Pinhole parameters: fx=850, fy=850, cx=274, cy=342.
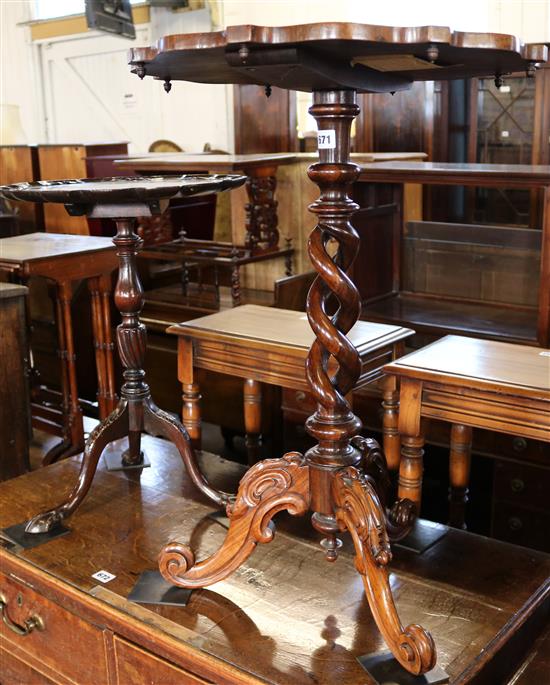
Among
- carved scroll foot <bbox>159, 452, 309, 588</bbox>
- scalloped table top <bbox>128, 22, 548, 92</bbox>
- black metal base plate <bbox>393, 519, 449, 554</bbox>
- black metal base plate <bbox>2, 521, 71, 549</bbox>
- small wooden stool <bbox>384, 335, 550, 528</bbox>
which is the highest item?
scalloped table top <bbox>128, 22, 548, 92</bbox>

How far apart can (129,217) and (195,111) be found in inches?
284

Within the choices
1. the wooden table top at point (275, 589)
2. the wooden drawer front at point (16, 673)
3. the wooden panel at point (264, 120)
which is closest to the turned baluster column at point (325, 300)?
the wooden table top at point (275, 589)

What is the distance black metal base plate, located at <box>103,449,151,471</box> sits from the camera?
263 cm

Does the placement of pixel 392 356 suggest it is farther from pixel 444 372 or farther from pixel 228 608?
pixel 228 608

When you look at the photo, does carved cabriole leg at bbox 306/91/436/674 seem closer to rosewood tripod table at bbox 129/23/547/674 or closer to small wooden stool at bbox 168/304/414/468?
rosewood tripod table at bbox 129/23/547/674

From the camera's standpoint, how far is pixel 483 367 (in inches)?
80.3

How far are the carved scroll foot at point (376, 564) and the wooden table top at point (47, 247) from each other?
1.92 m

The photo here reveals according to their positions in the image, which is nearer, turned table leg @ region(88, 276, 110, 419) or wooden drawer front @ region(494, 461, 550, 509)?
wooden drawer front @ region(494, 461, 550, 509)

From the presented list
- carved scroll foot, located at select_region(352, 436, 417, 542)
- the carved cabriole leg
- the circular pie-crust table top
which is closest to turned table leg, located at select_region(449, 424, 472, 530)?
carved scroll foot, located at select_region(352, 436, 417, 542)

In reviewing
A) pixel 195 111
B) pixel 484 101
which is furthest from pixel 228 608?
pixel 195 111

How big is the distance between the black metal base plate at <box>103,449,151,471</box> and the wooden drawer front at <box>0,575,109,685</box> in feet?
1.89

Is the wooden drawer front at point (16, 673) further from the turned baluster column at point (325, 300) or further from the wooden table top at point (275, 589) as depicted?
the turned baluster column at point (325, 300)

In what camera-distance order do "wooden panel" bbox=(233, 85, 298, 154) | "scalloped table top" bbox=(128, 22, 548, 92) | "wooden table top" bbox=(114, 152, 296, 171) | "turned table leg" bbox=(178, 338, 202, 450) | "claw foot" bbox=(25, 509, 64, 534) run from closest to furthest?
"scalloped table top" bbox=(128, 22, 548, 92) → "claw foot" bbox=(25, 509, 64, 534) → "turned table leg" bbox=(178, 338, 202, 450) → "wooden table top" bbox=(114, 152, 296, 171) → "wooden panel" bbox=(233, 85, 298, 154)

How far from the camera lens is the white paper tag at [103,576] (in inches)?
76.5
